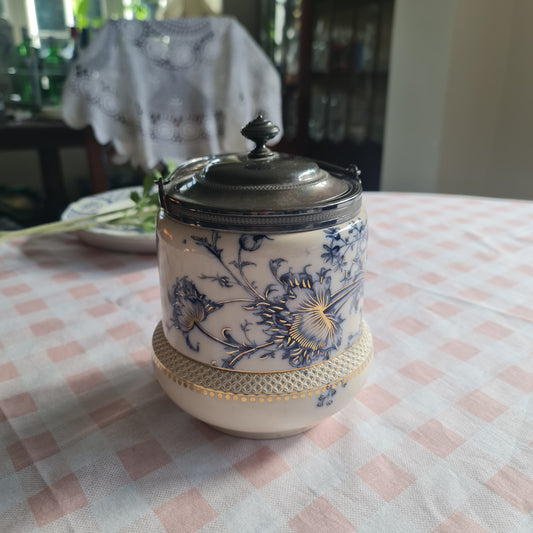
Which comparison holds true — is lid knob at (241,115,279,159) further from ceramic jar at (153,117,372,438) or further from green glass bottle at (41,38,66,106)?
green glass bottle at (41,38,66,106)

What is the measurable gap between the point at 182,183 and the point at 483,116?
6.59 ft

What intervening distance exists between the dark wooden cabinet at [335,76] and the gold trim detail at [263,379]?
2094 millimetres

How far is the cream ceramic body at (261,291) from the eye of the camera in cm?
31

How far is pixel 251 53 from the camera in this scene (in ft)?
5.27

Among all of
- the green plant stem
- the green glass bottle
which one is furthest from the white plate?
the green glass bottle

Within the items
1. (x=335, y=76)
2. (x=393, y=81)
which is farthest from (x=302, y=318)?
(x=335, y=76)

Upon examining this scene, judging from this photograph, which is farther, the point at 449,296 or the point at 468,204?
the point at 468,204

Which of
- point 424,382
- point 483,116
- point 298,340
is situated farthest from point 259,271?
point 483,116

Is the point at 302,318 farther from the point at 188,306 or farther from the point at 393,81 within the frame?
the point at 393,81

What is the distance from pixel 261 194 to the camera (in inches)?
12.5

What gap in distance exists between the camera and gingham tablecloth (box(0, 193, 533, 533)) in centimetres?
31

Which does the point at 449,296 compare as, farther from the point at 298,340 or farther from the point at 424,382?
the point at 298,340

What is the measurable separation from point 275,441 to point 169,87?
1.45 metres

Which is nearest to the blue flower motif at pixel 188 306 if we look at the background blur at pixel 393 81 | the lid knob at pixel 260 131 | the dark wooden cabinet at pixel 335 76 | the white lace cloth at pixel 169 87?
the lid knob at pixel 260 131
